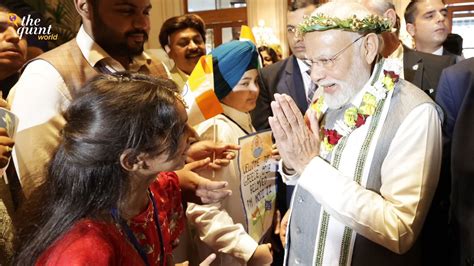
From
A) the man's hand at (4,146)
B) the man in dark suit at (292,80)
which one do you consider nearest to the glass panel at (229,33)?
the man in dark suit at (292,80)

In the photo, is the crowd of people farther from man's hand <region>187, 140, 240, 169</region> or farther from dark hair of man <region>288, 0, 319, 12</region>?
dark hair of man <region>288, 0, 319, 12</region>

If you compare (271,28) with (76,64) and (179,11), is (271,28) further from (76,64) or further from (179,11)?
(76,64)

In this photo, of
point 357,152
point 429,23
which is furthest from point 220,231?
point 429,23

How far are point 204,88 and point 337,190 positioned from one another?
22.5 inches

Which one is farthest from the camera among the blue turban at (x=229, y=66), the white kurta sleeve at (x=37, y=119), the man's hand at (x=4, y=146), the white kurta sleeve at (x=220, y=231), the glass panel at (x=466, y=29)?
the glass panel at (x=466, y=29)

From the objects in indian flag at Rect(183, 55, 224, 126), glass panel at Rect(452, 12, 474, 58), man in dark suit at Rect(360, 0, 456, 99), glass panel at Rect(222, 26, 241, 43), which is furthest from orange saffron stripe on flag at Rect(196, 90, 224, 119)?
glass panel at Rect(222, 26, 241, 43)

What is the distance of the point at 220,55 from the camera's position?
163 centimetres

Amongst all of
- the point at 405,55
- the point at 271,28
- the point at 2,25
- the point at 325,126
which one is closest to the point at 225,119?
the point at 325,126

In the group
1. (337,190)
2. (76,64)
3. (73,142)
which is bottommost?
(337,190)

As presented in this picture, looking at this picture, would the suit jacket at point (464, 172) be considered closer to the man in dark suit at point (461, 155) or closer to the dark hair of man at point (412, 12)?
the man in dark suit at point (461, 155)

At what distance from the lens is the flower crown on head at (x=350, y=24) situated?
1.29m

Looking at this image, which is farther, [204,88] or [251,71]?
[251,71]

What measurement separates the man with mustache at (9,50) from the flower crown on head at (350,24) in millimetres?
1059

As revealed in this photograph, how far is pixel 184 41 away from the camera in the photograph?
2.72 m
